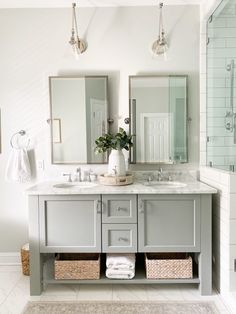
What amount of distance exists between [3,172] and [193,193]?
73.1 inches

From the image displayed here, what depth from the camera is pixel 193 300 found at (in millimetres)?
2145

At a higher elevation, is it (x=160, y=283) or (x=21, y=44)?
(x=21, y=44)

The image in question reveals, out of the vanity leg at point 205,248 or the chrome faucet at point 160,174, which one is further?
the chrome faucet at point 160,174

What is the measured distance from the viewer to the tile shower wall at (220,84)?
7.81 feet

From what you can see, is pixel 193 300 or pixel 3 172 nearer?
pixel 193 300

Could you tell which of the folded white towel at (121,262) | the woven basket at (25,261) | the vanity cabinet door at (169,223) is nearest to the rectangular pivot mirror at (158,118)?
the vanity cabinet door at (169,223)

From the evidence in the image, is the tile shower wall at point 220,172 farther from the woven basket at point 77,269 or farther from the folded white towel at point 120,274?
the woven basket at point 77,269

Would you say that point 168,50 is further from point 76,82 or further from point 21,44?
point 21,44

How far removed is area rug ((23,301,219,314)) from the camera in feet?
→ 6.58

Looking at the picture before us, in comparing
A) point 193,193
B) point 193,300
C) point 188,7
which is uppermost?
point 188,7

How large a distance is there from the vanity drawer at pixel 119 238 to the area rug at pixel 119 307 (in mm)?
394

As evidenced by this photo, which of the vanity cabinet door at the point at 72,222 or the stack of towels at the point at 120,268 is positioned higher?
the vanity cabinet door at the point at 72,222

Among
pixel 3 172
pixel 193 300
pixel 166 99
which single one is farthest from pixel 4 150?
pixel 193 300

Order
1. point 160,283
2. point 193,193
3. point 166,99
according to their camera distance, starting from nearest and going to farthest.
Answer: point 193,193
point 160,283
point 166,99
